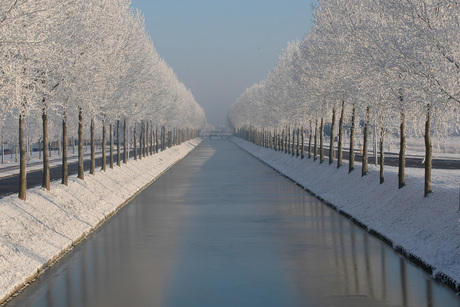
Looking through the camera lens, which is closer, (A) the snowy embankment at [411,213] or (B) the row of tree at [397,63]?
(A) the snowy embankment at [411,213]

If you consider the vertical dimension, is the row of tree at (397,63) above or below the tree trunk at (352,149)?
above

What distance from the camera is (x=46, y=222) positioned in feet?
70.5

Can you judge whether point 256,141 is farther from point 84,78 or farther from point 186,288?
point 186,288

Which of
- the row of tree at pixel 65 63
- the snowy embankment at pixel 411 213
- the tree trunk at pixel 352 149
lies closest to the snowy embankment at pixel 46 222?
the row of tree at pixel 65 63

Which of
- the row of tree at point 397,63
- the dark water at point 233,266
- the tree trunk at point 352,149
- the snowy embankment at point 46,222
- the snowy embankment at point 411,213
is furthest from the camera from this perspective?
the tree trunk at point 352,149

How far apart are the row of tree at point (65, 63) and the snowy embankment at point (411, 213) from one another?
38.5 ft

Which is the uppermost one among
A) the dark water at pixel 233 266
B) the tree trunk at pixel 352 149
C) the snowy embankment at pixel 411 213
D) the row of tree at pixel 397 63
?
the row of tree at pixel 397 63

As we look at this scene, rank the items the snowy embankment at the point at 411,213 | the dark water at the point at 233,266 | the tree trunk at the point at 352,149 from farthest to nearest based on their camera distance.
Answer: the tree trunk at the point at 352,149 → the snowy embankment at the point at 411,213 → the dark water at the point at 233,266

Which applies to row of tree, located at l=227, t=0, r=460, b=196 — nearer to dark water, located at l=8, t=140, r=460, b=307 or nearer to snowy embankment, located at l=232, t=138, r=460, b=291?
snowy embankment, located at l=232, t=138, r=460, b=291

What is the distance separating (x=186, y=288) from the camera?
46.4ft

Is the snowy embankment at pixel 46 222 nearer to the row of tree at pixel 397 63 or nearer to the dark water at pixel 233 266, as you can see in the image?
the dark water at pixel 233 266

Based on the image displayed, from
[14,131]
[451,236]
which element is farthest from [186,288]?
[14,131]

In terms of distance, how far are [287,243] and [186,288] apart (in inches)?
258

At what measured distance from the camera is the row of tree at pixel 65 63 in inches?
644
